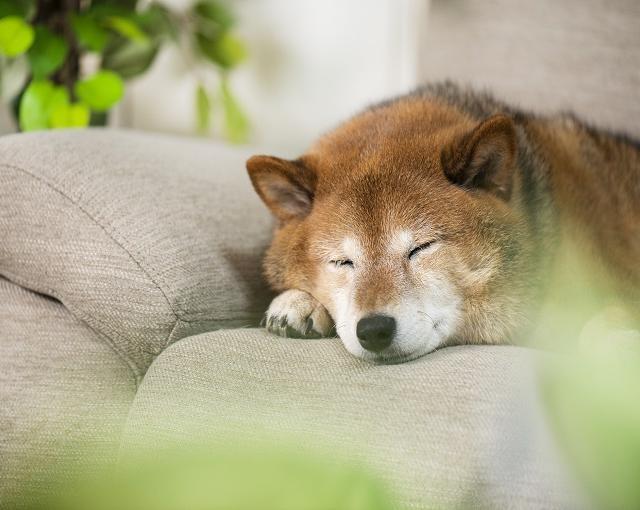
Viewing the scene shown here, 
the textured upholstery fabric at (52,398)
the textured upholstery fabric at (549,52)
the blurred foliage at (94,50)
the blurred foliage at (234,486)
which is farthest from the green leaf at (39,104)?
the blurred foliage at (234,486)

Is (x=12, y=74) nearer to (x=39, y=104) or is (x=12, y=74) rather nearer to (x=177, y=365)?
(x=39, y=104)

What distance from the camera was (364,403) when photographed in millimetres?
943

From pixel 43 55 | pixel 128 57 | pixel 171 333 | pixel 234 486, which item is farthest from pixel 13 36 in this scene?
pixel 234 486

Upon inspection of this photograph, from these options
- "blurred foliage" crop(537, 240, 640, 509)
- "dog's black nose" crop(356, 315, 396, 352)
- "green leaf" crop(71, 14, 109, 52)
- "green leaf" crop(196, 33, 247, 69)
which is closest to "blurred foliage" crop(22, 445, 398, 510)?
"blurred foliage" crop(537, 240, 640, 509)

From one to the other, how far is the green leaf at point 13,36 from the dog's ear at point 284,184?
0.87 meters

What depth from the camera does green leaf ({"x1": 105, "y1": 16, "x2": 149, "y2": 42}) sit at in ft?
6.91

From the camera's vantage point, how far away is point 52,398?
1.13 m

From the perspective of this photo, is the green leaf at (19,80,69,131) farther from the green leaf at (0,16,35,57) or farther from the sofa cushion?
the sofa cushion

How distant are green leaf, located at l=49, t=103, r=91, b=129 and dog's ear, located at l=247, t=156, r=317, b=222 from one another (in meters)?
0.82

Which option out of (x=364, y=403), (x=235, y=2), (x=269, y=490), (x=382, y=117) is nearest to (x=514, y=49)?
(x=382, y=117)

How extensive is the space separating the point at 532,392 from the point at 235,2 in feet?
7.60

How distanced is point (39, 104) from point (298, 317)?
44.4 inches

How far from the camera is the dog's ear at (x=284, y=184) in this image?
1347 millimetres

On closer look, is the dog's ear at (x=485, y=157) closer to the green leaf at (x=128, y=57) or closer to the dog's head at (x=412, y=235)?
the dog's head at (x=412, y=235)
